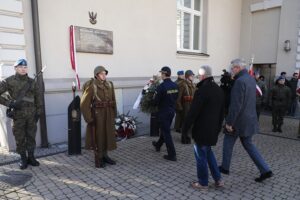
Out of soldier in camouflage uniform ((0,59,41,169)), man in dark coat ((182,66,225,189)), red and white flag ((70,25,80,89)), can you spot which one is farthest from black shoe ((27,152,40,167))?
man in dark coat ((182,66,225,189))

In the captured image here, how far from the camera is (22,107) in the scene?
429 centimetres

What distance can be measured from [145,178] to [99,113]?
130cm

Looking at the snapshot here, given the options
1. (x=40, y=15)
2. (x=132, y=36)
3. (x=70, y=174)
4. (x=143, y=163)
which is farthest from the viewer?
(x=132, y=36)

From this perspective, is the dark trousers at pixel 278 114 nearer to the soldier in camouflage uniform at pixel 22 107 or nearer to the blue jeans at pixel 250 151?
the blue jeans at pixel 250 151

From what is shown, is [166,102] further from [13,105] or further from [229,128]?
[13,105]

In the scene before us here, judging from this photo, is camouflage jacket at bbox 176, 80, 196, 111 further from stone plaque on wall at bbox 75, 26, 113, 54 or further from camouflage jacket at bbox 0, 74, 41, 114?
camouflage jacket at bbox 0, 74, 41, 114

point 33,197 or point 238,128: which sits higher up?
point 238,128

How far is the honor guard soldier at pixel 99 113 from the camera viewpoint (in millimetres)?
4352

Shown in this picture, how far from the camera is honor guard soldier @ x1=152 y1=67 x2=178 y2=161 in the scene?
4.84 m

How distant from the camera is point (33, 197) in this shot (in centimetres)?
348

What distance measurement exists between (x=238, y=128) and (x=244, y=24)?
8.87 metres

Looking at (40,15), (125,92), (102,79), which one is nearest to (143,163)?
(102,79)

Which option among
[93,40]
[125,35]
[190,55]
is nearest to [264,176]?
[93,40]

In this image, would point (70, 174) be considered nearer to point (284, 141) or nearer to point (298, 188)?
point (298, 188)
